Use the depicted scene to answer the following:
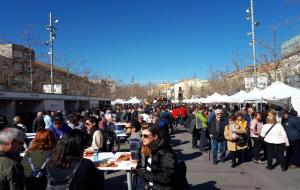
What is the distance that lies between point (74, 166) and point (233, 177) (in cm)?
738

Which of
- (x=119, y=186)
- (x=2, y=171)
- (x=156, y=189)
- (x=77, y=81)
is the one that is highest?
(x=77, y=81)

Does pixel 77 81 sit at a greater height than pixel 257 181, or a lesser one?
greater

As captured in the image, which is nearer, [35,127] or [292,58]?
[35,127]

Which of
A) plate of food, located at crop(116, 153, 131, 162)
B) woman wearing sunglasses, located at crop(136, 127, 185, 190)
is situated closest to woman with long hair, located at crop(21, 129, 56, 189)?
woman wearing sunglasses, located at crop(136, 127, 185, 190)

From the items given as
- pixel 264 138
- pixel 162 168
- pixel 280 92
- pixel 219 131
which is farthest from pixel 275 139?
pixel 280 92

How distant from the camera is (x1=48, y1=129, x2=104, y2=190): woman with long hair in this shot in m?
3.47

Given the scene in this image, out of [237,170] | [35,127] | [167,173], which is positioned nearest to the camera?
[167,173]

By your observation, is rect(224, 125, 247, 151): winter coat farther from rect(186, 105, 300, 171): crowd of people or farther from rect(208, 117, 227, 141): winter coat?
rect(208, 117, 227, 141): winter coat

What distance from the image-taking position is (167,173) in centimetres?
454

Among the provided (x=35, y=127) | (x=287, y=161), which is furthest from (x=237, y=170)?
(x=35, y=127)

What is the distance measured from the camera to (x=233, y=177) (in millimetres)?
10039

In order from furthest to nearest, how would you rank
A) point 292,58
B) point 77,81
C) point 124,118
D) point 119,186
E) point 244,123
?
point 77,81 < point 292,58 < point 124,118 < point 244,123 < point 119,186

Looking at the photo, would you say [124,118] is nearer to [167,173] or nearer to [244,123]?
[244,123]

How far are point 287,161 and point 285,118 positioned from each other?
52.5 inches
